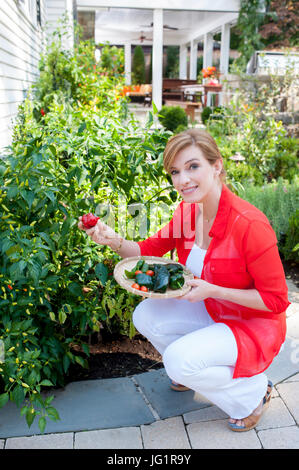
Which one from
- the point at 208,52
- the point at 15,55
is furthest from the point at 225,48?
the point at 15,55

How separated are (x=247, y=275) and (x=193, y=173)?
19.5 inches

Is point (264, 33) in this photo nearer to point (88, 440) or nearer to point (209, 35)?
point (209, 35)

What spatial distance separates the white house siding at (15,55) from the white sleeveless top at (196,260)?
2.28 meters

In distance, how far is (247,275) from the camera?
1917 millimetres

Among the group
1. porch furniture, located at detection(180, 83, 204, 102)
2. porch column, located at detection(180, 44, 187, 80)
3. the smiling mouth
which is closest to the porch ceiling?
porch column, located at detection(180, 44, 187, 80)

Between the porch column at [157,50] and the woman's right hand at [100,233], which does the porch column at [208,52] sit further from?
the woman's right hand at [100,233]

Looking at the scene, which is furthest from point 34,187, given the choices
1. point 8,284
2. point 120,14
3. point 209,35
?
point 209,35

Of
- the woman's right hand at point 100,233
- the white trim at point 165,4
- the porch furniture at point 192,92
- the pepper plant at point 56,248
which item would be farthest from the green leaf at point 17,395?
the porch furniture at point 192,92

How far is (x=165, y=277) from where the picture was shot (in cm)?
187

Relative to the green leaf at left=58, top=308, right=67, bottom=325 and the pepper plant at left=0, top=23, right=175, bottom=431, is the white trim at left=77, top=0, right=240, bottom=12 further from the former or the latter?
the green leaf at left=58, top=308, right=67, bottom=325

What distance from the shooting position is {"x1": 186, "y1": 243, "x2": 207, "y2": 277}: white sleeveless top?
2.15 m

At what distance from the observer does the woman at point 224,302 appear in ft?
5.99

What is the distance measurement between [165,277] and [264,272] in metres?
0.40

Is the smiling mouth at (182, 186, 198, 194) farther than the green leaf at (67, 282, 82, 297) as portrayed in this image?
No
